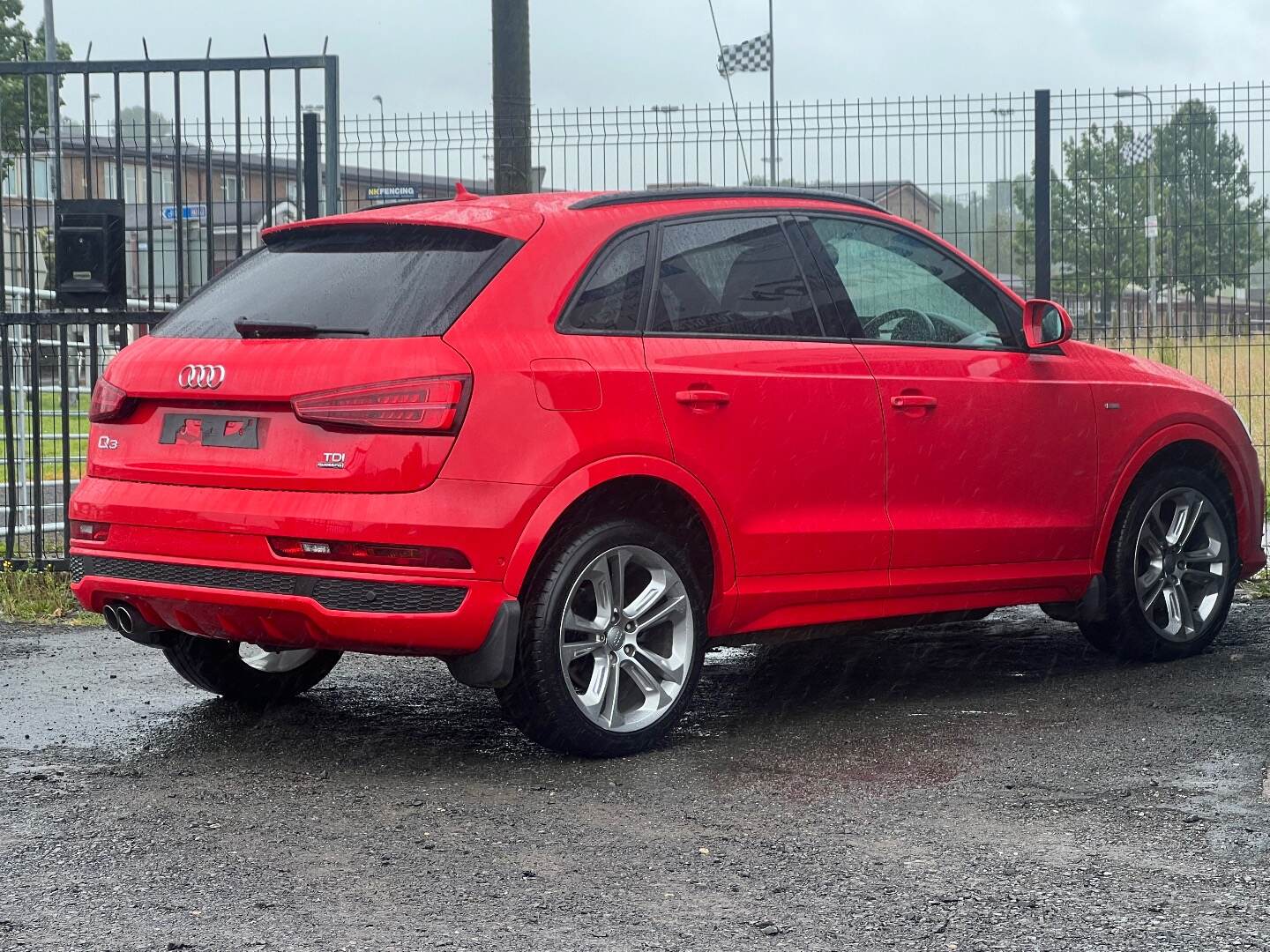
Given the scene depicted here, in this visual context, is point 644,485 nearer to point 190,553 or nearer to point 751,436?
point 751,436

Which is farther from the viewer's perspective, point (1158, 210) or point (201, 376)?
point (1158, 210)

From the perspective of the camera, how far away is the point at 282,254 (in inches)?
223

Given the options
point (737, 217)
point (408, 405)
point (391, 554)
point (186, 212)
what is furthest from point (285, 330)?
point (186, 212)

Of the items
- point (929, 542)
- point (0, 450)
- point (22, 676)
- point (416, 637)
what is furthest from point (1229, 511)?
point (0, 450)

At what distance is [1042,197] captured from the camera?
1034cm

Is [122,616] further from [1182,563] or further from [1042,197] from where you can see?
[1042,197]

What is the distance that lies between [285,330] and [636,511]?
1181 millimetres

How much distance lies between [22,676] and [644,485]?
3028mm

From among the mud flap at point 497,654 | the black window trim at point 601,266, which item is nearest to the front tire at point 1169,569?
the black window trim at point 601,266

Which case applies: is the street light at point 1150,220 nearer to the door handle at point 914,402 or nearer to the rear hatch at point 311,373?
the door handle at point 914,402

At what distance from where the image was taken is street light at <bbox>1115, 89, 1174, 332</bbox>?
10.2 meters

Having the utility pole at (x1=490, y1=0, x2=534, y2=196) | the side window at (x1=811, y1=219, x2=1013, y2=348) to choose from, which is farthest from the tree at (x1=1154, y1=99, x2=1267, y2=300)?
the side window at (x1=811, y1=219, x2=1013, y2=348)

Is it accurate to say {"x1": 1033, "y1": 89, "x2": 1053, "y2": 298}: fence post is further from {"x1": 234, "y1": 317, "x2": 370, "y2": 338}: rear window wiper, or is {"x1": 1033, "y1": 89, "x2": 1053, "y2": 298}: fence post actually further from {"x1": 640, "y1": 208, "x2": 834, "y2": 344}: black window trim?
{"x1": 234, "y1": 317, "x2": 370, "y2": 338}: rear window wiper

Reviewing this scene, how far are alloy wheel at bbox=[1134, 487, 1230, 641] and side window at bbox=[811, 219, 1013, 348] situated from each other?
1.11m
